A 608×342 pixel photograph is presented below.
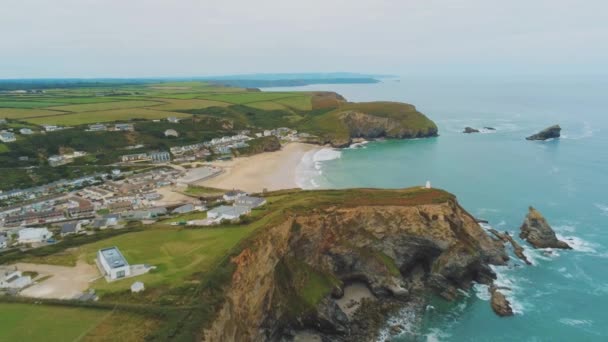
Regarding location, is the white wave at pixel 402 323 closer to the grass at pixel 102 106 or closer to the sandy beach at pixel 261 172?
the sandy beach at pixel 261 172

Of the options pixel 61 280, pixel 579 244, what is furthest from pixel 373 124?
pixel 61 280

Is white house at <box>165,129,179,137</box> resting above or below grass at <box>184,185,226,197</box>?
above

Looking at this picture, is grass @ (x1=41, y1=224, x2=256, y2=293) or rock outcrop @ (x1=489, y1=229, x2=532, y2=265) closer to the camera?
grass @ (x1=41, y1=224, x2=256, y2=293)

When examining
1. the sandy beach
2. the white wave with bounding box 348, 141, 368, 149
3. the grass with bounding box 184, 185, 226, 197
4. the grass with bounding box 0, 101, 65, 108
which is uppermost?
the grass with bounding box 0, 101, 65, 108

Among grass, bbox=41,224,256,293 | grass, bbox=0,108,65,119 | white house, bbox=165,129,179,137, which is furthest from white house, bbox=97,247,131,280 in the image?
grass, bbox=0,108,65,119

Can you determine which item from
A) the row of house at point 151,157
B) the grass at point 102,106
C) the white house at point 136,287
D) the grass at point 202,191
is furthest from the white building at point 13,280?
the grass at point 102,106

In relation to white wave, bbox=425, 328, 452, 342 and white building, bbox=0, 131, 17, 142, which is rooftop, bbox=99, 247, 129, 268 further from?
white building, bbox=0, 131, 17, 142

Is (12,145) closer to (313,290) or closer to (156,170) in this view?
(156,170)
